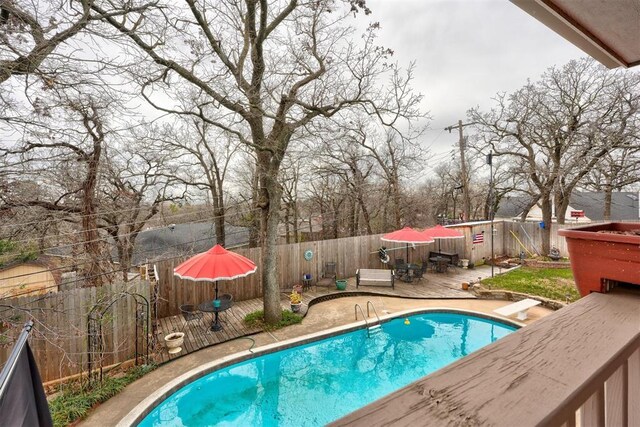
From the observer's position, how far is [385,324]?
773 cm

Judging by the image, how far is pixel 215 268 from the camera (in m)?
6.74

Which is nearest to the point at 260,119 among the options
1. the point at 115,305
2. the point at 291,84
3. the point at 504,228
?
the point at 291,84

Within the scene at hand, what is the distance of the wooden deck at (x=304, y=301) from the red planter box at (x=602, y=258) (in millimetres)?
6825

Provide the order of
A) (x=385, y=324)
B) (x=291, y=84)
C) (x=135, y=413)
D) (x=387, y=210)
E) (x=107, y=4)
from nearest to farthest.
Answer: (x=107, y=4) → (x=135, y=413) → (x=291, y=84) → (x=385, y=324) → (x=387, y=210)

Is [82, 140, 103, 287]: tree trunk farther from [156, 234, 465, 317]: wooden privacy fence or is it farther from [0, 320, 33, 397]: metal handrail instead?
[0, 320, 33, 397]: metal handrail

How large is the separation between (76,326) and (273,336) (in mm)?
3816

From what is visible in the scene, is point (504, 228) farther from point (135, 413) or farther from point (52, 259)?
point (52, 259)

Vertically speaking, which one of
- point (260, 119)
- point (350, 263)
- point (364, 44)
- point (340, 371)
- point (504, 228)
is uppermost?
point (364, 44)

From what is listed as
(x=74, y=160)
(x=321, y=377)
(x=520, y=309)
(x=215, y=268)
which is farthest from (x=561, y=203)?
(x=74, y=160)

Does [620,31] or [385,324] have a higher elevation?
[620,31]

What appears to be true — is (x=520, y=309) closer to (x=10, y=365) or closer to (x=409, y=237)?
(x=409, y=237)

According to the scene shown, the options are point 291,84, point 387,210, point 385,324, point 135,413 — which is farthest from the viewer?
point 387,210

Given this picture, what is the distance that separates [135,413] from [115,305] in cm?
219

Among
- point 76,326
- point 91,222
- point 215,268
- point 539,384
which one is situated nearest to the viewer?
point 539,384
